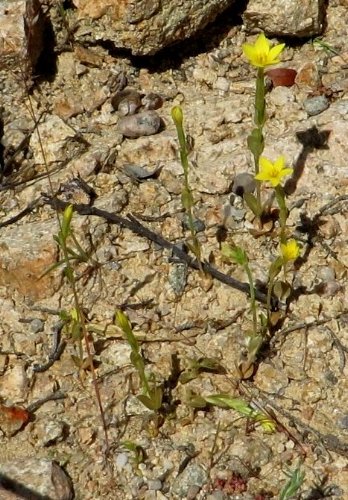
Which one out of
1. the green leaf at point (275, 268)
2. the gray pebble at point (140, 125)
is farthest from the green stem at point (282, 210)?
the gray pebble at point (140, 125)

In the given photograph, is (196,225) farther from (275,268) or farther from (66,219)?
(66,219)

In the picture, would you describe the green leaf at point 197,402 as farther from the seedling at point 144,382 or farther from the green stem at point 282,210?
the green stem at point 282,210

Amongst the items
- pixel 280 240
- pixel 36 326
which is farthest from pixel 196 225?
pixel 36 326

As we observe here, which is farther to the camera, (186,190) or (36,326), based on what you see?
(36,326)

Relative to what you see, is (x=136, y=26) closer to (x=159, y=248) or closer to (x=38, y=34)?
(x=38, y=34)

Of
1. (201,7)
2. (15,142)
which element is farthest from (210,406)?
(201,7)

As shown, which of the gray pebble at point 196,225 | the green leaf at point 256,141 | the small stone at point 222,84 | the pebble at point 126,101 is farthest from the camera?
the small stone at point 222,84
